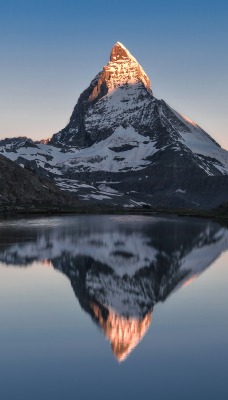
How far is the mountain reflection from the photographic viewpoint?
3574 centimetres

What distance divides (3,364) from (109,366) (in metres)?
4.95

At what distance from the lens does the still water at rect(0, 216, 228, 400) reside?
23438mm

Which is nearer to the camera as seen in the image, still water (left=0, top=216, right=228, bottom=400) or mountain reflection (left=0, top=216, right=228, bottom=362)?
still water (left=0, top=216, right=228, bottom=400)

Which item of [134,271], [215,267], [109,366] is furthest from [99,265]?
[109,366]

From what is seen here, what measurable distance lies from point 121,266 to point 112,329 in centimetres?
2945

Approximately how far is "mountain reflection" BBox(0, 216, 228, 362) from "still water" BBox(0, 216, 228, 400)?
0.12m

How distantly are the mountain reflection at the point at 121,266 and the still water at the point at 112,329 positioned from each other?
4.9 inches

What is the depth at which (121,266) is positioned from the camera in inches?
2457

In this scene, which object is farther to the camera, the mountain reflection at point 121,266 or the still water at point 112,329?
the mountain reflection at point 121,266

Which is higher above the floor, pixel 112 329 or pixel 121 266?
pixel 121 266

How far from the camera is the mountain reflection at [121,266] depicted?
117 ft

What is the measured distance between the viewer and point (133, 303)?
40.8m

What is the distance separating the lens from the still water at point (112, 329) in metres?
23.4

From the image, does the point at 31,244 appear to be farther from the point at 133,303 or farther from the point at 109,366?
the point at 109,366
